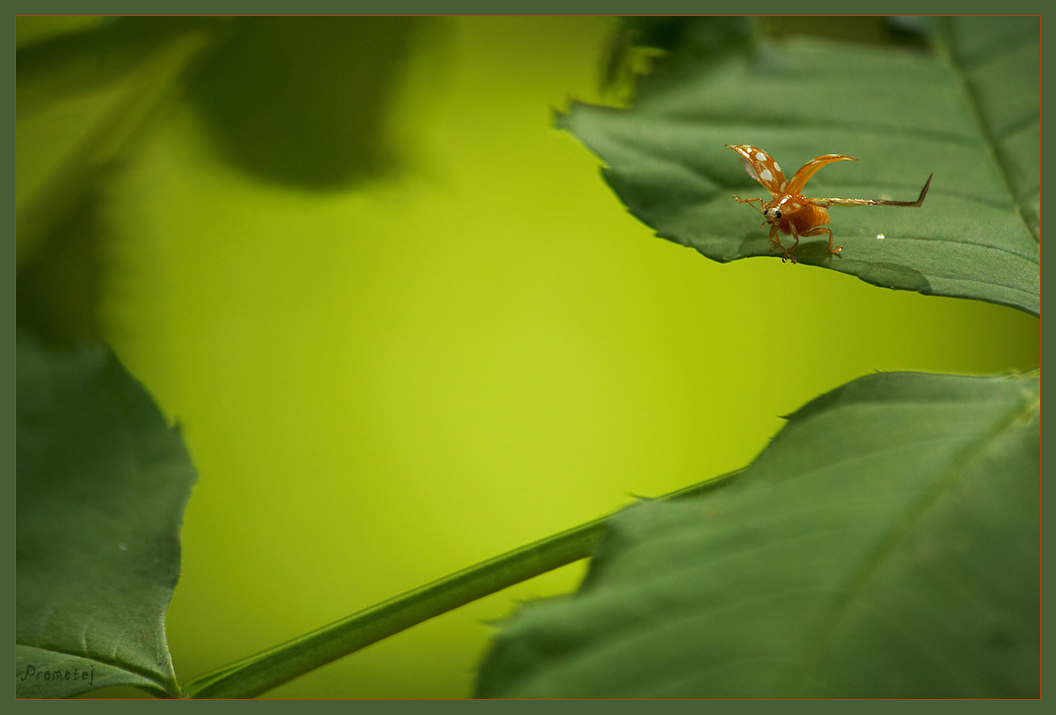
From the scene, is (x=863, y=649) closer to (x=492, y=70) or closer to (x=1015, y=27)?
(x=1015, y=27)

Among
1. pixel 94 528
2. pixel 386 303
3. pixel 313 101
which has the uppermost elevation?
pixel 313 101

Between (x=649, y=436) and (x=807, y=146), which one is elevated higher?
(x=807, y=146)

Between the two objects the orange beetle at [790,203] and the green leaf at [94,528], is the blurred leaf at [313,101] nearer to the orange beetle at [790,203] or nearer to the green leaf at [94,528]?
the green leaf at [94,528]

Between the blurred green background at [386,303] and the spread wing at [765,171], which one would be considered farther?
the blurred green background at [386,303]

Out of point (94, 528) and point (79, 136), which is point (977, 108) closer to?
point (94, 528)

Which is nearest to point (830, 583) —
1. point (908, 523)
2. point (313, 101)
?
point (908, 523)

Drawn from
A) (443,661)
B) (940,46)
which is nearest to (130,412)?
(443,661)

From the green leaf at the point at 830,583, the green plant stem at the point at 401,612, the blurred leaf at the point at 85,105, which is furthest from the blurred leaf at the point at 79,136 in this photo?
the green leaf at the point at 830,583
